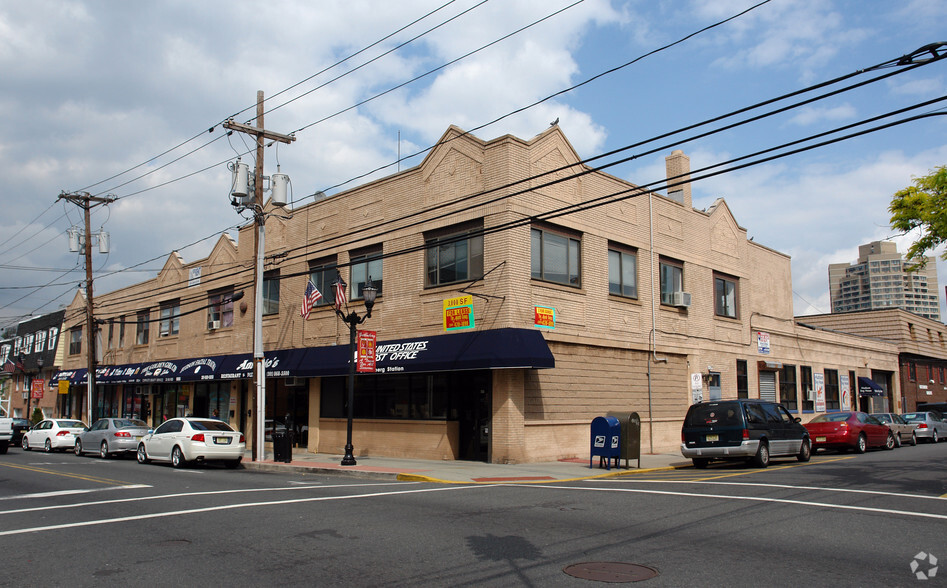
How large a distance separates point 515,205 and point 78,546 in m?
14.2

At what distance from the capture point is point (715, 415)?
18.6 m

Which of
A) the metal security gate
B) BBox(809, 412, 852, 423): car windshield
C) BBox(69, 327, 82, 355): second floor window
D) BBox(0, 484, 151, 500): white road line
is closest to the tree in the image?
BBox(809, 412, 852, 423): car windshield

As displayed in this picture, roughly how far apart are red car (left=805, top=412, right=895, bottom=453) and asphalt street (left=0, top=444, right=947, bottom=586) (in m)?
7.86

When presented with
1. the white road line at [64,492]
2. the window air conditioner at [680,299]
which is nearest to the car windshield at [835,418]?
the window air conditioner at [680,299]

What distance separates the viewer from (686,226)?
27.5m

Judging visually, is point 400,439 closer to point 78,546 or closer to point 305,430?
point 305,430

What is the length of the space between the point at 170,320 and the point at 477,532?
31.9m

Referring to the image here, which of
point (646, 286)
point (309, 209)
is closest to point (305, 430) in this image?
point (309, 209)

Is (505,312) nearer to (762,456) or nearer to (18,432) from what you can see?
(762,456)

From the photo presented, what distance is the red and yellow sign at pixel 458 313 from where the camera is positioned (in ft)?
67.1

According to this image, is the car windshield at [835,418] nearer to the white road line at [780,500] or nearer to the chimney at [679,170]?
the chimney at [679,170]

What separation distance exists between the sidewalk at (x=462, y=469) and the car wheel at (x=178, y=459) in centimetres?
173

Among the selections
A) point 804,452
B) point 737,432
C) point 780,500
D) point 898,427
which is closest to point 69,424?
point 737,432

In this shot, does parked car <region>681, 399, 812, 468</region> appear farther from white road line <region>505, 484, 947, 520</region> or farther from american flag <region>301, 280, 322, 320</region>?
american flag <region>301, 280, 322, 320</region>
